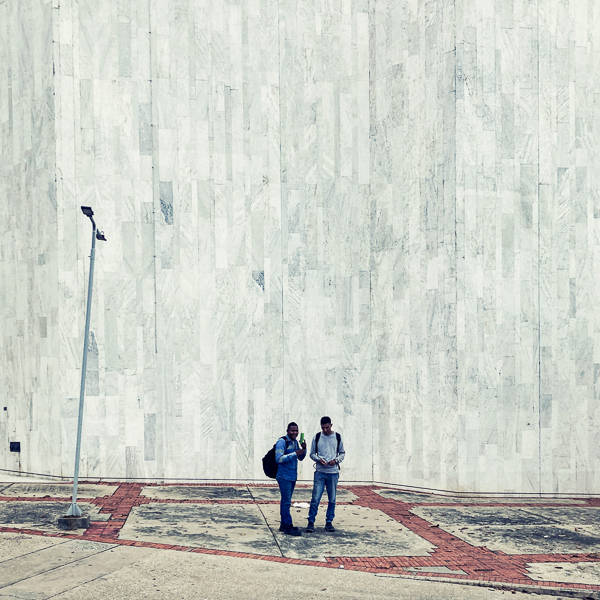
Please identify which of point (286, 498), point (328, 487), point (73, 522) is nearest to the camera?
point (73, 522)

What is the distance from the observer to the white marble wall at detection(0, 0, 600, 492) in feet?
45.2

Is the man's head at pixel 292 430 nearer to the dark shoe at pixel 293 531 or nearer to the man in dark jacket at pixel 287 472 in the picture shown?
the man in dark jacket at pixel 287 472

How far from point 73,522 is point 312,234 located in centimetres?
752

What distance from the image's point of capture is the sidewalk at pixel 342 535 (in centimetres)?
830

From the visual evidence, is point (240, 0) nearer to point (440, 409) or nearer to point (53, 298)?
point (53, 298)

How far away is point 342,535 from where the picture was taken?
33.1 feet

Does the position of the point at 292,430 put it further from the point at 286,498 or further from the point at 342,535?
the point at 342,535

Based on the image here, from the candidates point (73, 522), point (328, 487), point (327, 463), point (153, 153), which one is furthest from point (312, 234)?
point (73, 522)

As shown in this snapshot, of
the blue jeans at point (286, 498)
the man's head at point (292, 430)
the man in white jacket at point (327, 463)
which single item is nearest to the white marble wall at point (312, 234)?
the man in white jacket at point (327, 463)

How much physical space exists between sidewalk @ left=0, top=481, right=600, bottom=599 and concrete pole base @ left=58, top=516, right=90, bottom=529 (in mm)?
164

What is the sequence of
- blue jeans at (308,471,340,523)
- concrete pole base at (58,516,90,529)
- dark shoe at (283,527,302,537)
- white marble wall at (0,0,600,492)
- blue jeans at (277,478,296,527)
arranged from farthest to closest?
white marble wall at (0,0,600,492) < blue jeans at (308,471,340,523) < blue jeans at (277,478,296,527) < dark shoe at (283,527,302,537) < concrete pole base at (58,516,90,529)

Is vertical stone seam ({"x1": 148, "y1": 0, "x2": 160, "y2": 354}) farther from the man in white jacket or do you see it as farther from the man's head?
the man in white jacket

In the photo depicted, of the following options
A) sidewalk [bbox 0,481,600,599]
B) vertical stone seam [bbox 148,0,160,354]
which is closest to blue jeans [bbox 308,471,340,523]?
sidewalk [bbox 0,481,600,599]

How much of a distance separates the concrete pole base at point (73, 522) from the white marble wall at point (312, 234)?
420 centimetres
